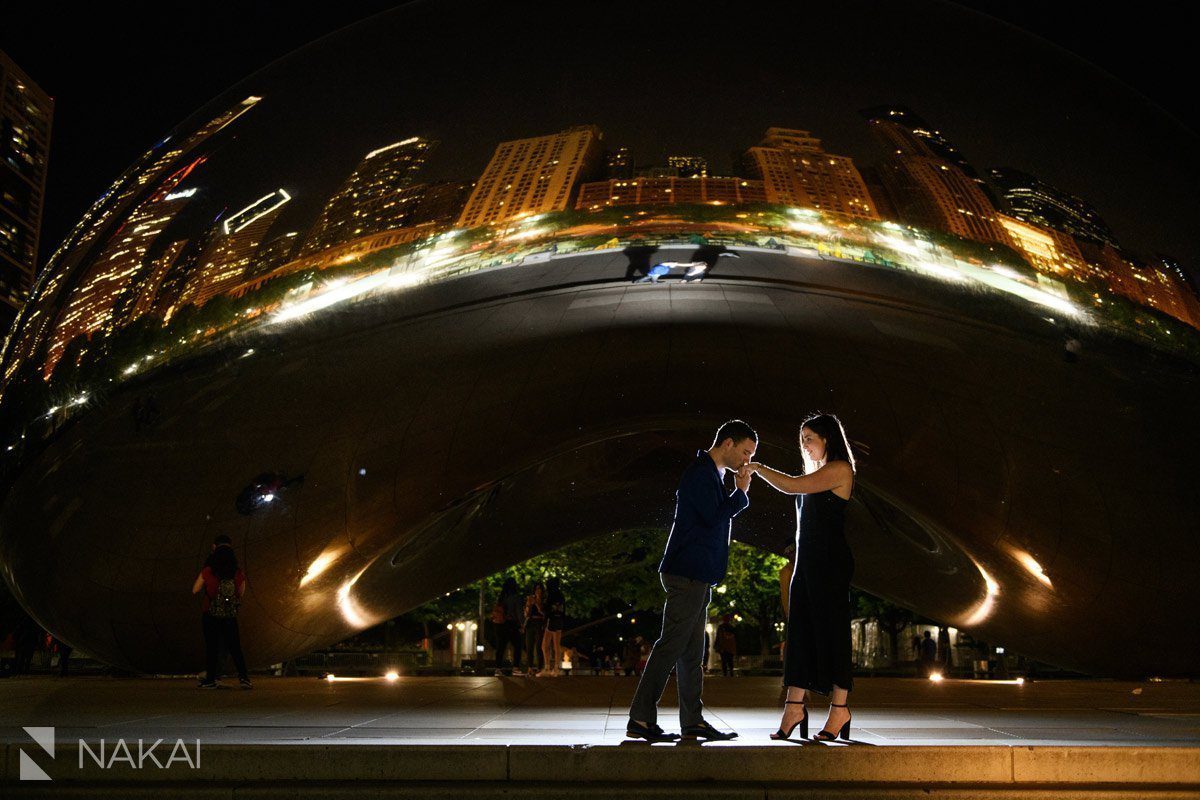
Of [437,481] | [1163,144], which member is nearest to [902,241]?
[1163,144]

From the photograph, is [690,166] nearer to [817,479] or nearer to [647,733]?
[817,479]

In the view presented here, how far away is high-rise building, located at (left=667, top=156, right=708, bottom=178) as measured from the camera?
608cm

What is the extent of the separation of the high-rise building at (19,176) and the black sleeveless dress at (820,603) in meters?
129

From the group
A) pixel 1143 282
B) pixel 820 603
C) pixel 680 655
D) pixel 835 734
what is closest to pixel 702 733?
pixel 680 655

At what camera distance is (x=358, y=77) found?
22.5ft

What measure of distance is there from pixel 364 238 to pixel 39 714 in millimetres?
3477

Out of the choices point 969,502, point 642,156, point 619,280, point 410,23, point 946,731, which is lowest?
point 946,731

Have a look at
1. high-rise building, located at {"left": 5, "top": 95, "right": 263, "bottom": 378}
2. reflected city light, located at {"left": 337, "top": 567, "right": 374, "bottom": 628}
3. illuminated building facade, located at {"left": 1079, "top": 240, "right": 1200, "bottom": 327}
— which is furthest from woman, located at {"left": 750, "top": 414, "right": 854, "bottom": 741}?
high-rise building, located at {"left": 5, "top": 95, "right": 263, "bottom": 378}

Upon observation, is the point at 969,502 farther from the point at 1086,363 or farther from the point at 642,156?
the point at 642,156

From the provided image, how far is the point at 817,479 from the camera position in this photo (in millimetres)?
5098

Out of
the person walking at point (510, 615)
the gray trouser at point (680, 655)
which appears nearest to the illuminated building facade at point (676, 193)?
the gray trouser at point (680, 655)

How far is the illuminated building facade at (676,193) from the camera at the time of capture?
19.9 feet

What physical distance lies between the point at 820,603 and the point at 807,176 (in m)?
2.40

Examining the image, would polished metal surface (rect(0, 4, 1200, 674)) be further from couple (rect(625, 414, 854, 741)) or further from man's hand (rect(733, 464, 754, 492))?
man's hand (rect(733, 464, 754, 492))
